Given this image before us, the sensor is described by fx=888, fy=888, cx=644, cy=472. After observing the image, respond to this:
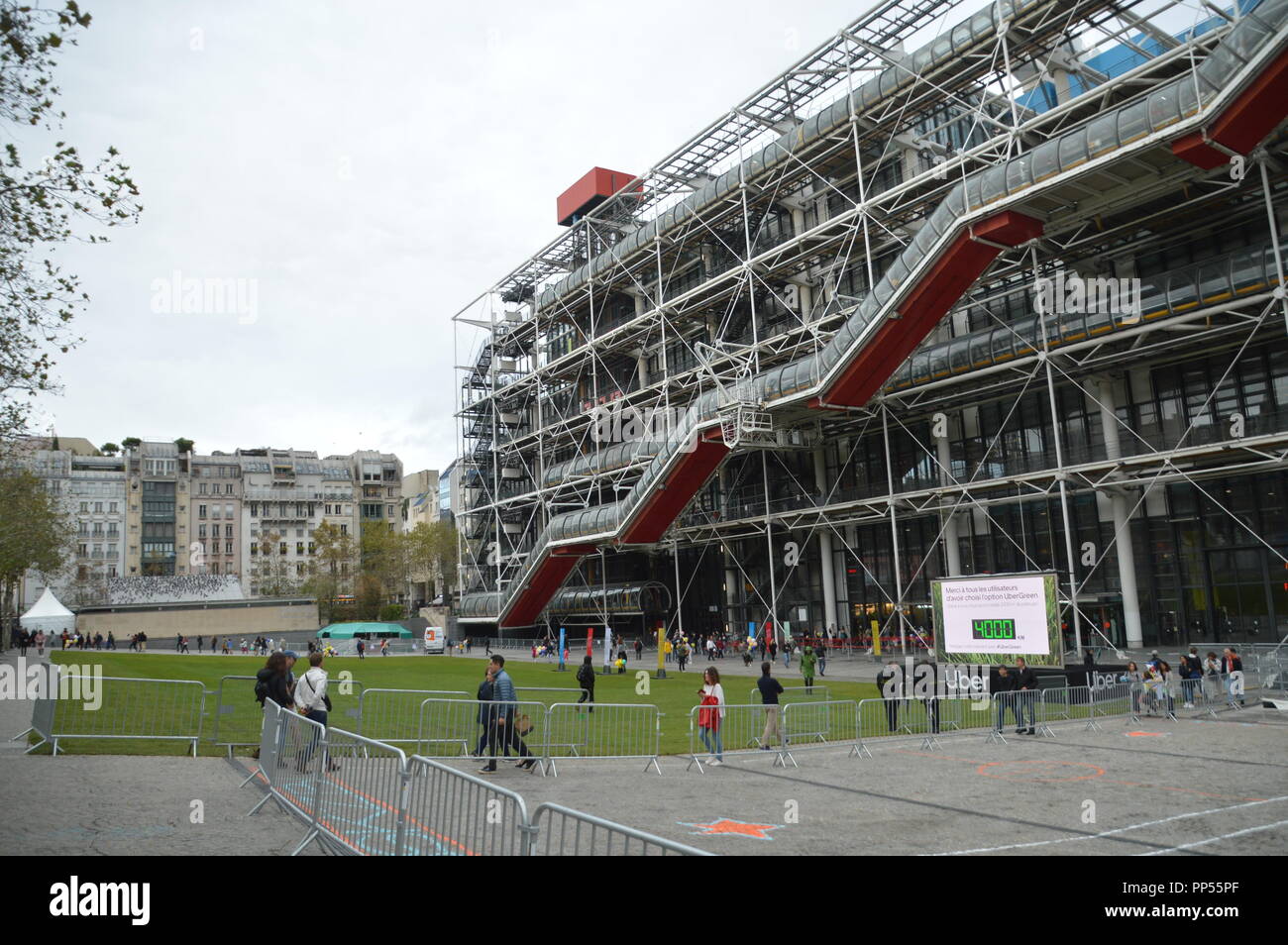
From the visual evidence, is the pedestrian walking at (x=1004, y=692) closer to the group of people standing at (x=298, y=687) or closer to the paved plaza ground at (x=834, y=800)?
the paved plaza ground at (x=834, y=800)

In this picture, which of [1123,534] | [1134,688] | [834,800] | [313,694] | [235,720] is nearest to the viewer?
[834,800]

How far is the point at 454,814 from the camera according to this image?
20.2 ft

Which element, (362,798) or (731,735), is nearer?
(362,798)

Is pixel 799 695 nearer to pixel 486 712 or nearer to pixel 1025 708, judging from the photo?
pixel 1025 708

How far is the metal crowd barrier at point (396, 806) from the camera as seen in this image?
572cm

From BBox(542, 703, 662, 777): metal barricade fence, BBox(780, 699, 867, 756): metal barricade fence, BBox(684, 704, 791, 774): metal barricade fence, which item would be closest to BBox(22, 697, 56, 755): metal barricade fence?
BBox(542, 703, 662, 777): metal barricade fence

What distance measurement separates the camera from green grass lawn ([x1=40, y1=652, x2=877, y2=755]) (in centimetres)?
1354

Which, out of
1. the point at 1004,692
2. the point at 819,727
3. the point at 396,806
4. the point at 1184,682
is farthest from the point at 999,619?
the point at 396,806

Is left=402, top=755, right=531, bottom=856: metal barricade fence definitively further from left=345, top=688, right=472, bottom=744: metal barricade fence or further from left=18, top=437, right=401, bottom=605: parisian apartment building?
left=18, top=437, right=401, bottom=605: parisian apartment building

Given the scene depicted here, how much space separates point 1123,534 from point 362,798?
92.2ft

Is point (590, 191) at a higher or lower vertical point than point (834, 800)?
higher

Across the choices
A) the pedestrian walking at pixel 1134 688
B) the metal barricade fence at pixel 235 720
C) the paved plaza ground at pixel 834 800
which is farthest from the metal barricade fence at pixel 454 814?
the pedestrian walking at pixel 1134 688

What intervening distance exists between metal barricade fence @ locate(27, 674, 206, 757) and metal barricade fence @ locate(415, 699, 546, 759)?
3.26 metres
